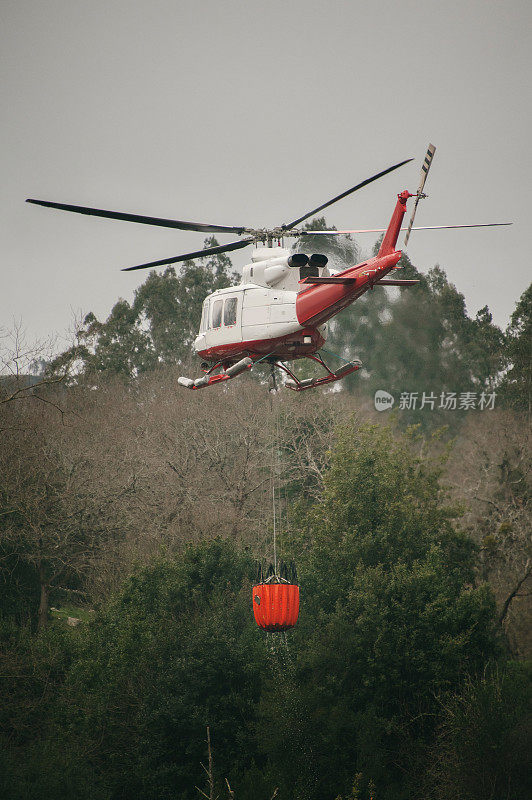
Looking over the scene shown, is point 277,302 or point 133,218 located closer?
point 133,218

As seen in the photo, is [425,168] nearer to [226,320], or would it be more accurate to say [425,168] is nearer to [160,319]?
[226,320]

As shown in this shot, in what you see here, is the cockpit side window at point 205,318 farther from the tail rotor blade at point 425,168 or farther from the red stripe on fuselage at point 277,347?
the tail rotor blade at point 425,168

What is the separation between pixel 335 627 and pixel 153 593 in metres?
5.83

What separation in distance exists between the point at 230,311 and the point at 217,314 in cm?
32

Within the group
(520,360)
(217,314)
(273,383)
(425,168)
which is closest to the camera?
(425,168)

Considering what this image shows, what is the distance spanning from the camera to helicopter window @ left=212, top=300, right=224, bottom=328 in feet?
58.4

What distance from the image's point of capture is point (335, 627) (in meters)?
28.2

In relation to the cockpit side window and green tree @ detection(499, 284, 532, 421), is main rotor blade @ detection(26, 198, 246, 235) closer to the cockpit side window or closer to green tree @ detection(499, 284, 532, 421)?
the cockpit side window

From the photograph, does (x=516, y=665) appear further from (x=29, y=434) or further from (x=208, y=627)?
(x=29, y=434)

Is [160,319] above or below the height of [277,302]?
above

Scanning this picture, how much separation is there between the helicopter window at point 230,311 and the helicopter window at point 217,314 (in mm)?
127

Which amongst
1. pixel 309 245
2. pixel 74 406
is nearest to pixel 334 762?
pixel 74 406

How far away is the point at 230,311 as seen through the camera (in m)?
17.7

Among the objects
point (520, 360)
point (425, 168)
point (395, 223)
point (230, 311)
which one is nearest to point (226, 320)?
point (230, 311)
